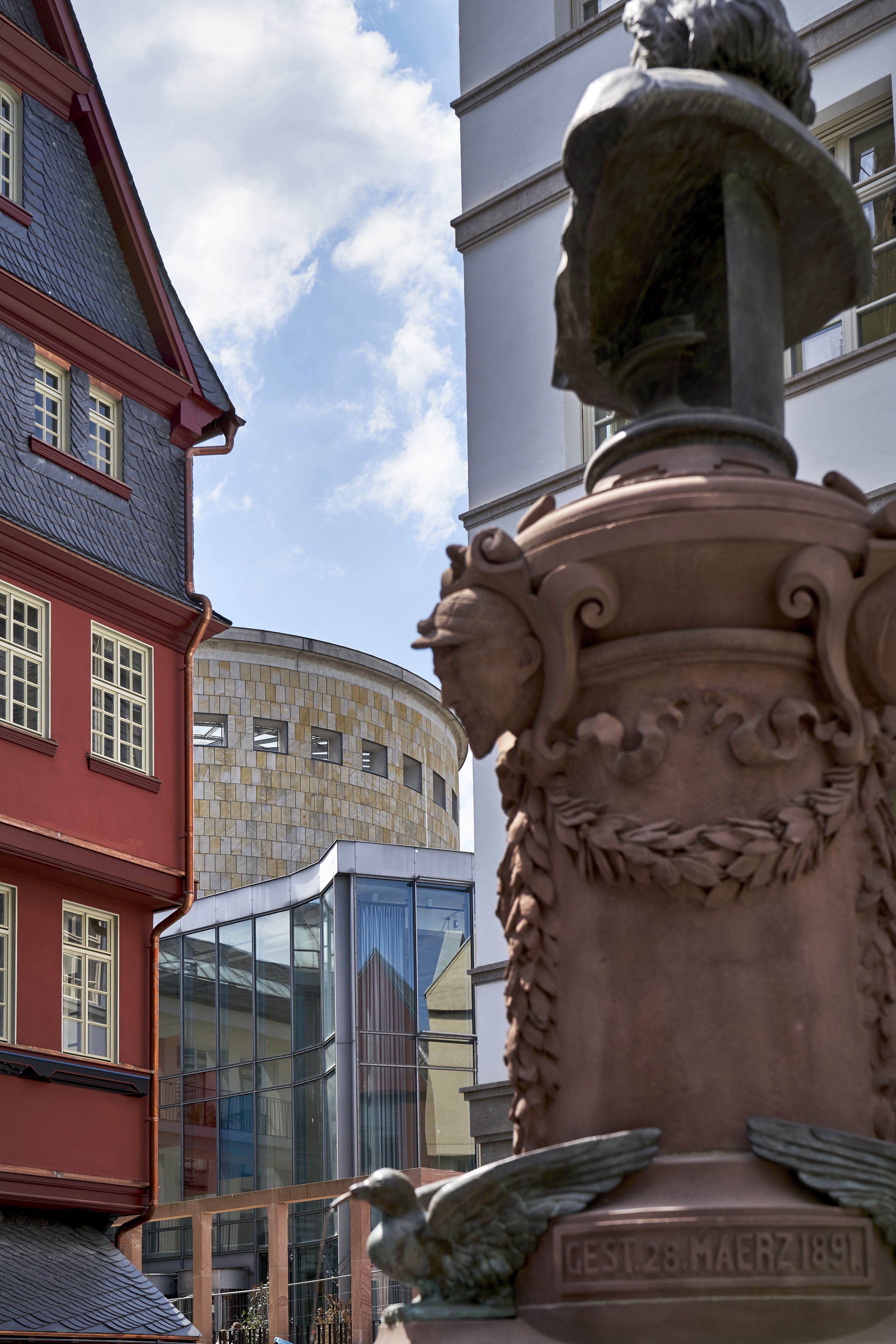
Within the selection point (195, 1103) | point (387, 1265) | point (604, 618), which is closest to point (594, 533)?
point (604, 618)

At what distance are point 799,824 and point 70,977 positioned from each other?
15.8 m

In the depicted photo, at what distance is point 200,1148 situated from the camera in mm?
35844

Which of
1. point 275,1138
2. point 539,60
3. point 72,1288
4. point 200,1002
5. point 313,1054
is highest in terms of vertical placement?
point 539,60

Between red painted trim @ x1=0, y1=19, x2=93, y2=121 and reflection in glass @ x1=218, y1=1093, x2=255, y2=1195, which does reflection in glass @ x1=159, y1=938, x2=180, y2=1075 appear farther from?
red painted trim @ x1=0, y1=19, x2=93, y2=121

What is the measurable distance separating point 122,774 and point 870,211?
9.62 m

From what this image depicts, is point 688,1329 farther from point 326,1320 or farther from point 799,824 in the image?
point 326,1320

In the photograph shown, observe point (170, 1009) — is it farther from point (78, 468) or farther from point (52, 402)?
point (52, 402)

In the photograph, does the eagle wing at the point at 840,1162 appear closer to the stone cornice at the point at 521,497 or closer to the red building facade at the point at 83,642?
the stone cornice at the point at 521,497

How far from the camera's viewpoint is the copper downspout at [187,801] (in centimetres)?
1873

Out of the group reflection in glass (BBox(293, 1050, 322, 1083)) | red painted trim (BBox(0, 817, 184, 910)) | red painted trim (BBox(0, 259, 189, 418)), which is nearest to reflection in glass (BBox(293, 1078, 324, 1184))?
reflection in glass (BBox(293, 1050, 322, 1083))

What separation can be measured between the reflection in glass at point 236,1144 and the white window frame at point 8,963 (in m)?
17.9

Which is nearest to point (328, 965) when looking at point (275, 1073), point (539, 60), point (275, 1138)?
point (275, 1073)

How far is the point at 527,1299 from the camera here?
352 centimetres

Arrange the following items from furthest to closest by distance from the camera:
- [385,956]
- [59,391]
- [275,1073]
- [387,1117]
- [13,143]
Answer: [275,1073]
[385,956]
[387,1117]
[59,391]
[13,143]
